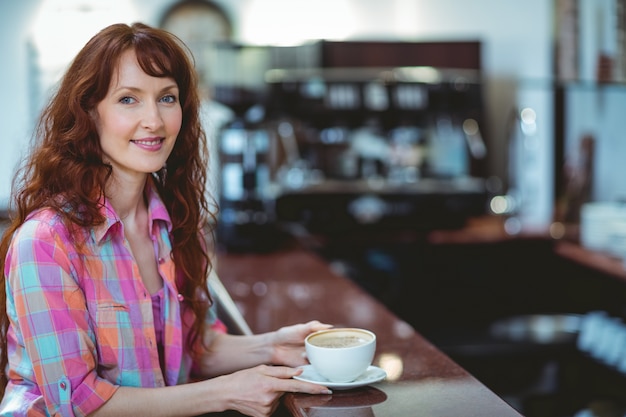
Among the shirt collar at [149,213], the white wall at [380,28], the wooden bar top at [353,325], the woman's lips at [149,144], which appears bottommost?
the wooden bar top at [353,325]

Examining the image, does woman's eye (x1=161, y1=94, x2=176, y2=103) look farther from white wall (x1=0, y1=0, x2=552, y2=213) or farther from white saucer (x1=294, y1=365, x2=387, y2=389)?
white wall (x1=0, y1=0, x2=552, y2=213)

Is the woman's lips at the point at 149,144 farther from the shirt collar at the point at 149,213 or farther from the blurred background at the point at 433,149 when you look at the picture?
the blurred background at the point at 433,149

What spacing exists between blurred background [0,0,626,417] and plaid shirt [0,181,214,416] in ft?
5.89

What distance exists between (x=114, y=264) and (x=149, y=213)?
200 millimetres

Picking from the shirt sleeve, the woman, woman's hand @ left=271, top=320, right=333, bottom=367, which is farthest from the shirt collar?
woman's hand @ left=271, top=320, right=333, bottom=367

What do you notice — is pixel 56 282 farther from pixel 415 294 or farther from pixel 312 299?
pixel 415 294

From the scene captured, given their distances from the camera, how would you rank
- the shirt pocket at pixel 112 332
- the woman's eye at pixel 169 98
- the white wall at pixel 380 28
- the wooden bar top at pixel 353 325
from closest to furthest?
the wooden bar top at pixel 353 325 < the shirt pocket at pixel 112 332 < the woman's eye at pixel 169 98 < the white wall at pixel 380 28

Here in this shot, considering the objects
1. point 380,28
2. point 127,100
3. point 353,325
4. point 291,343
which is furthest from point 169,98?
point 380,28

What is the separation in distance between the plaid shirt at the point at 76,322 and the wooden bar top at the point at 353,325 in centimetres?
34

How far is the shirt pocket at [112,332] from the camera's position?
1530mm

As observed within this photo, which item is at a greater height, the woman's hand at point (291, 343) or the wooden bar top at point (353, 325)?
the woman's hand at point (291, 343)

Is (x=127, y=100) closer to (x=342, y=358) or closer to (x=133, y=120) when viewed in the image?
(x=133, y=120)

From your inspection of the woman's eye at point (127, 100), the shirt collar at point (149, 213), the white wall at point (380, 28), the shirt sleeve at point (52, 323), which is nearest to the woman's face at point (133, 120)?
the woman's eye at point (127, 100)

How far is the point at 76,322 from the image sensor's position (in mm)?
1465
